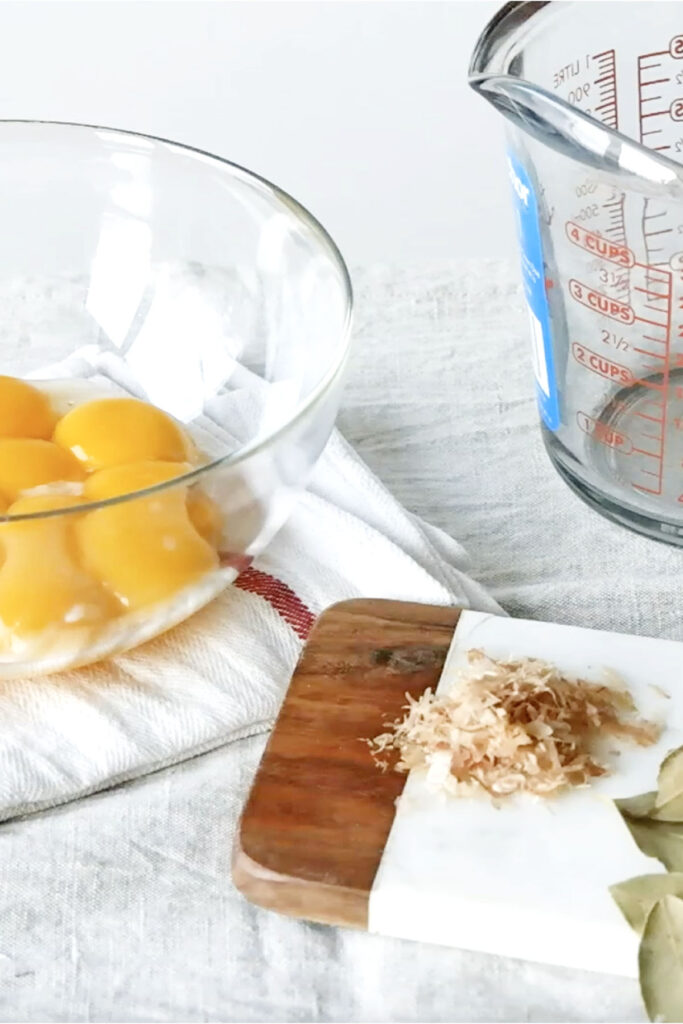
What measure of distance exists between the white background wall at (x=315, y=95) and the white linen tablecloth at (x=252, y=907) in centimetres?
75

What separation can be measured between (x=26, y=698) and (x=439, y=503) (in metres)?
0.36

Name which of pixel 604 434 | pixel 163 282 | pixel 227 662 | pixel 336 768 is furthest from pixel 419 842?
pixel 163 282

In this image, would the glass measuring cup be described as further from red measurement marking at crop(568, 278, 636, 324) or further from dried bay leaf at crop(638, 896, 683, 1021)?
dried bay leaf at crop(638, 896, 683, 1021)

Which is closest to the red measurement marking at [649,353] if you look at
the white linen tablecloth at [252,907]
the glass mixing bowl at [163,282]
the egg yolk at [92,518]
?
the white linen tablecloth at [252,907]

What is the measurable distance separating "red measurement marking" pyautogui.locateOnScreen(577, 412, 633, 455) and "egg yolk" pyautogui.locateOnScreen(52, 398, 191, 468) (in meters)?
0.29

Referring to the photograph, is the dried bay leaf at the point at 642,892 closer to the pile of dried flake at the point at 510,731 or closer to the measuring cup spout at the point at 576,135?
the pile of dried flake at the point at 510,731

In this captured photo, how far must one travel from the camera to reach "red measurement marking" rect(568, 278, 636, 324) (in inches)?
41.6

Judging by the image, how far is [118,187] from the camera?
119 cm

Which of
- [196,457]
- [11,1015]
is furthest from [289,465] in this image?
[11,1015]

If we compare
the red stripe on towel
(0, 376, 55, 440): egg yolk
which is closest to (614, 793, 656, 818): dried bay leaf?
the red stripe on towel

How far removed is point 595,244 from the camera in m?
1.05

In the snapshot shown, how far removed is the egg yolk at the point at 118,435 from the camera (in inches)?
39.8

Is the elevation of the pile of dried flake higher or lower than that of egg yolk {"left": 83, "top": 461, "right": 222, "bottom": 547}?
lower

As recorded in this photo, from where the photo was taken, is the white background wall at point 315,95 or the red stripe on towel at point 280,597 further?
the white background wall at point 315,95
